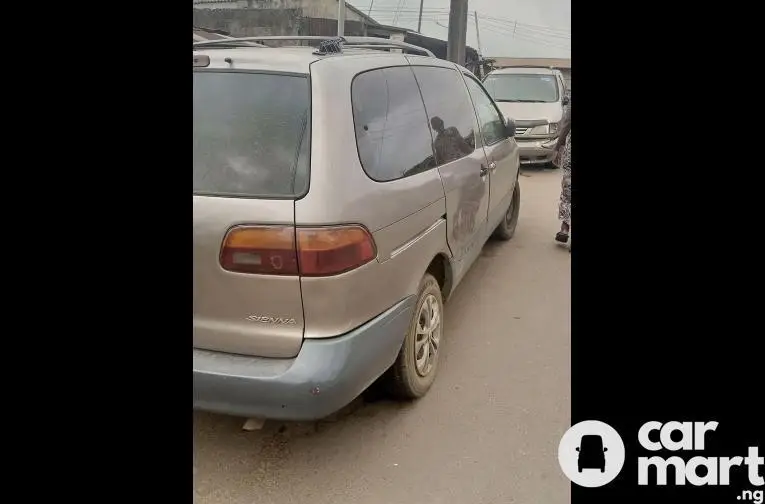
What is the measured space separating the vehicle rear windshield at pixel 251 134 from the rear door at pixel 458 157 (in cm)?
108

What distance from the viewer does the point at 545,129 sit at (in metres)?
9.65

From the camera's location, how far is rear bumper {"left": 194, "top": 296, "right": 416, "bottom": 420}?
2203 mm

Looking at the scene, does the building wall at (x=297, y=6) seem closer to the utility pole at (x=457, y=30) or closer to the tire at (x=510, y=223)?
the utility pole at (x=457, y=30)

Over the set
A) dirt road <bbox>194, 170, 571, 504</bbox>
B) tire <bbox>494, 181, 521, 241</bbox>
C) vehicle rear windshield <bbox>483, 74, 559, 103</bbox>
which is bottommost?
dirt road <bbox>194, 170, 571, 504</bbox>

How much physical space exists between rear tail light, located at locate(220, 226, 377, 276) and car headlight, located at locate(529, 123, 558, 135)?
8201 mm

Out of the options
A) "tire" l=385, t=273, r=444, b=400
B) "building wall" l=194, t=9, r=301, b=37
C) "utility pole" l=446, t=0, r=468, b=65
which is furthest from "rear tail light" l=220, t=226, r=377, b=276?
"building wall" l=194, t=9, r=301, b=37

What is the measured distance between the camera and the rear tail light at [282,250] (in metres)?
2.15

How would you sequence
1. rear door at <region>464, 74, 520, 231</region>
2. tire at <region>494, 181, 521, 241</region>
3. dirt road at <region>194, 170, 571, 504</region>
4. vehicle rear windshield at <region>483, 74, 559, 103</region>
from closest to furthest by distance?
dirt road at <region>194, 170, 571, 504</region>
rear door at <region>464, 74, 520, 231</region>
tire at <region>494, 181, 521, 241</region>
vehicle rear windshield at <region>483, 74, 559, 103</region>

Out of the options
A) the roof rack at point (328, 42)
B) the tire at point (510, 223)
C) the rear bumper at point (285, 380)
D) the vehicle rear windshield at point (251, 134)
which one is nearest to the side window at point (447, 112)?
the roof rack at point (328, 42)

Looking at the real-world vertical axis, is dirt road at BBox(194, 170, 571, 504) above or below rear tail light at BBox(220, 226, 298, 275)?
below

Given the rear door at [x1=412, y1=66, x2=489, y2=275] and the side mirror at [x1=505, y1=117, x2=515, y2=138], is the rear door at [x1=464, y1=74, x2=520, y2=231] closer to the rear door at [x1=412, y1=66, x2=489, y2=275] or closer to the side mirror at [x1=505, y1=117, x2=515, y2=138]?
the side mirror at [x1=505, y1=117, x2=515, y2=138]
